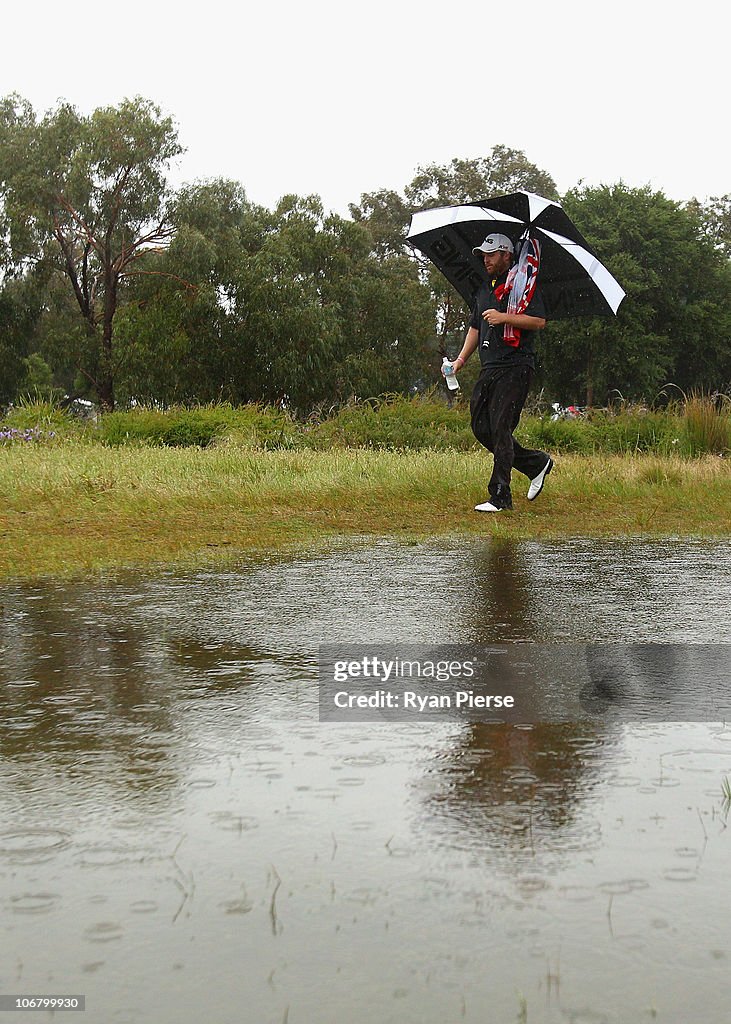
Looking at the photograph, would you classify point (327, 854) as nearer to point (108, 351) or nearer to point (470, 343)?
point (470, 343)

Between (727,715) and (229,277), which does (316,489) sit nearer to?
(727,715)

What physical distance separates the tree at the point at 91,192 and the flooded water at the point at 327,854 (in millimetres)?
43261

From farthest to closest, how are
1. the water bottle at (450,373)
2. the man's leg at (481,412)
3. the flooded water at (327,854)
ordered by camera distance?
1. the water bottle at (450,373)
2. the man's leg at (481,412)
3. the flooded water at (327,854)

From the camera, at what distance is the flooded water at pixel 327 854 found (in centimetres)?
214

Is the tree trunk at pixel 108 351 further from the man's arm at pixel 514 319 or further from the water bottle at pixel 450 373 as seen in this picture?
the man's arm at pixel 514 319

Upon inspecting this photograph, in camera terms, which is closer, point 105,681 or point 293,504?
point 105,681

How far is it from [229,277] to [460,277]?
3505cm

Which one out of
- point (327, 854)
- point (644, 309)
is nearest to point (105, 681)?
point (327, 854)

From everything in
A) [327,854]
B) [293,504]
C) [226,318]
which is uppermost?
[226,318]

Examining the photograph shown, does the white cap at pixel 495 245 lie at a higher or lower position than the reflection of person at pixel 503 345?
higher

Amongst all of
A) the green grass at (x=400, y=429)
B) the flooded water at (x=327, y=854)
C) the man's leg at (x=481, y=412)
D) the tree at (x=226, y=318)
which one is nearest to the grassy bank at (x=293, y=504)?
the man's leg at (x=481, y=412)

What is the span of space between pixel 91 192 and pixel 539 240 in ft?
125

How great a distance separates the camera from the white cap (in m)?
10.3

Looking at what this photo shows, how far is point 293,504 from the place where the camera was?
446 inches
